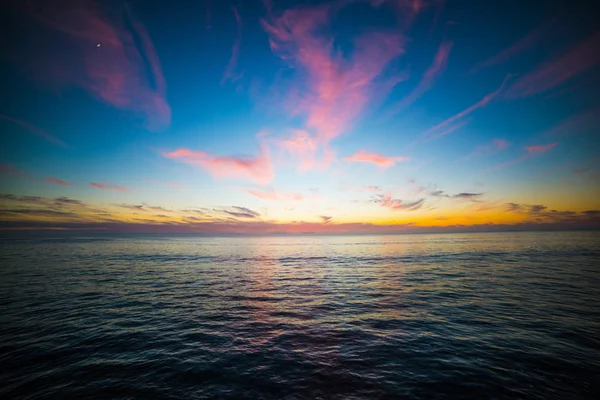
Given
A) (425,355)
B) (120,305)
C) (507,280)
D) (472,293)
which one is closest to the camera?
(425,355)

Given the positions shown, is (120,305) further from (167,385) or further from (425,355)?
(425,355)

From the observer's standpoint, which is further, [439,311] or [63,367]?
[439,311]

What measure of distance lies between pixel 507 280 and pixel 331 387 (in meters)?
33.8

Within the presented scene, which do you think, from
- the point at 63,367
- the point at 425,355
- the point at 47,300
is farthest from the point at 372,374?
the point at 47,300

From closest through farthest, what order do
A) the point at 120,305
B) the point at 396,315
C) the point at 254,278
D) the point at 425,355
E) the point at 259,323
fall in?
the point at 425,355, the point at 259,323, the point at 396,315, the point at 120,305, the point at 254,278

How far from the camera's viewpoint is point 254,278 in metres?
37.0

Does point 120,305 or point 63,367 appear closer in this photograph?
point 63,367

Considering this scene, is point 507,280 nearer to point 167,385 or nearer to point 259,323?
point 259,323

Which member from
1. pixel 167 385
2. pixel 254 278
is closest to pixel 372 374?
pixel 167 385

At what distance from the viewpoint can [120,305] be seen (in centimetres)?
2258

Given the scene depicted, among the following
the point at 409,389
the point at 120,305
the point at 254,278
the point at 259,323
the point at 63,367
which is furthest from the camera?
the point at 254,278

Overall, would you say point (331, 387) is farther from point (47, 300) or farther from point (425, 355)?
point (47, 300)

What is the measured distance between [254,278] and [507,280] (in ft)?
111

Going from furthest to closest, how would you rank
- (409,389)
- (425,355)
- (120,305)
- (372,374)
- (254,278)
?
(254,278) → (120,305) → (425,355) → (372,374) → (409,389)
